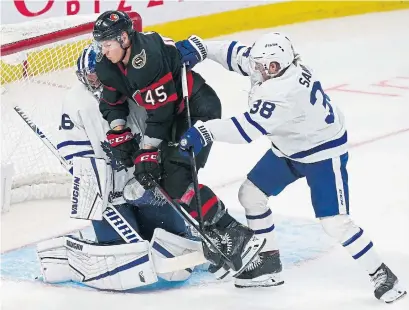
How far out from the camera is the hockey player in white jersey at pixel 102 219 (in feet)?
9.43

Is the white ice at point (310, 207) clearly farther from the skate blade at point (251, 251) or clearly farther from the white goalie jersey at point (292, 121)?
the white goalie jersey at point (292, 121)

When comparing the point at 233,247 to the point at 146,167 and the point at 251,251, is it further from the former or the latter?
the point at 146,167

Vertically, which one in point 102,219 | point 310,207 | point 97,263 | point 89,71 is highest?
point 89,71

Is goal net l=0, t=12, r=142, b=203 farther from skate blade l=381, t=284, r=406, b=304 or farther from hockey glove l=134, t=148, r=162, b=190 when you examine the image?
skate blade l=381, t=284, r=406, b=304

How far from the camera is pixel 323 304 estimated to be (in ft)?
9.02

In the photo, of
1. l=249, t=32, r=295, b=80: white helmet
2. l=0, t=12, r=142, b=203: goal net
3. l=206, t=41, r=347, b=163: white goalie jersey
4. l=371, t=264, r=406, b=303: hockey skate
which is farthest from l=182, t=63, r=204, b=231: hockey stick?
l=0, t=12, r=142, b=203: goal net

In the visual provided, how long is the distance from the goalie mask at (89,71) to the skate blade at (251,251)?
673mm

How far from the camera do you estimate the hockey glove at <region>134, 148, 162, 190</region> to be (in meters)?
2.75

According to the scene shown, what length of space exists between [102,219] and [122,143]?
27 cm

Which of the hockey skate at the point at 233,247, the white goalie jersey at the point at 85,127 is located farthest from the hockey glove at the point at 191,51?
the hockey skate at the point at 233,247

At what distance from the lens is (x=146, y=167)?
2.75 metres

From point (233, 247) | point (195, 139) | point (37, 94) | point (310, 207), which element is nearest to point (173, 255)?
point (233, 247)

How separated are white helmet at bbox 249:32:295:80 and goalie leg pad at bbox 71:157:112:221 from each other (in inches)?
23.6

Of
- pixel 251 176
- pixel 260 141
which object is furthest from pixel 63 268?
pixel 260 141
